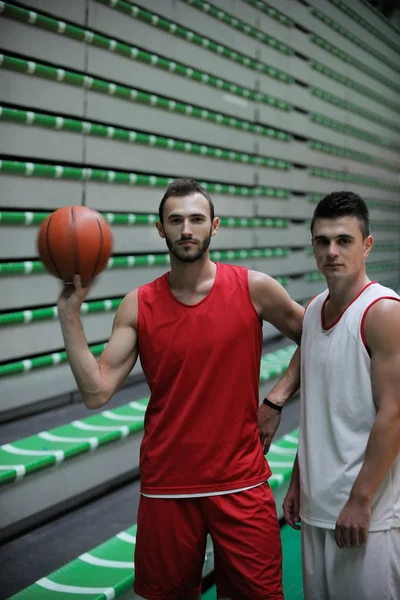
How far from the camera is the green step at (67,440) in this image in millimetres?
2926

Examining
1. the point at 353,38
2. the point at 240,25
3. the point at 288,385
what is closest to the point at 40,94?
the point at 288,385

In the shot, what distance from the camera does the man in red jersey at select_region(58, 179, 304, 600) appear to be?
2066 mm

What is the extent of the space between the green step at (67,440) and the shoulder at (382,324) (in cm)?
176

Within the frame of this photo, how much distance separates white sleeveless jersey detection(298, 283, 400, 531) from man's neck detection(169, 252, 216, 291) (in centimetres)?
44

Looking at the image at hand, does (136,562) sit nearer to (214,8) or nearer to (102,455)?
(102,455)

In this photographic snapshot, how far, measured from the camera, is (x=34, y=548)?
9.55 ft

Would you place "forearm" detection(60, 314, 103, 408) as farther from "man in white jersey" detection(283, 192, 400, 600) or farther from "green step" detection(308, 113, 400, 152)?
"green step" detection(308, 113, 400, 152)

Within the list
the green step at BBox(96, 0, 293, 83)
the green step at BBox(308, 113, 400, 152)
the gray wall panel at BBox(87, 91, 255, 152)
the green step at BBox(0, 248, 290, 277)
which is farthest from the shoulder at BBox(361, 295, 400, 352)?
the green step at BBox(308, 113, 400, 152)

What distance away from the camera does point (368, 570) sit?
6.07ft

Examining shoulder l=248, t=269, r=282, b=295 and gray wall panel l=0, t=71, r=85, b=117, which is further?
gray wall panel l=0, t=71, r=85, b=117

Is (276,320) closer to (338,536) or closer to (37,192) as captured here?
(338,536)

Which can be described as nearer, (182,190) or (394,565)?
(394,565)

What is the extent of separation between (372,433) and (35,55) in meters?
3.19

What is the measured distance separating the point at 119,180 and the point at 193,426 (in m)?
2.91
